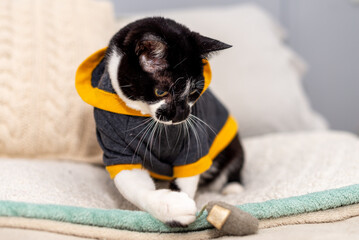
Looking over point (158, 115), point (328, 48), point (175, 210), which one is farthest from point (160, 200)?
point (328, 48)

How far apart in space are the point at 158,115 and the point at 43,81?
55 cm

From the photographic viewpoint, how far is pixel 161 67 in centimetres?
79

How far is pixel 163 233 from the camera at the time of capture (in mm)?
721

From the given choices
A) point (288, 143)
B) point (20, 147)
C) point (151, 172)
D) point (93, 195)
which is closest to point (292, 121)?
point (288, 143)

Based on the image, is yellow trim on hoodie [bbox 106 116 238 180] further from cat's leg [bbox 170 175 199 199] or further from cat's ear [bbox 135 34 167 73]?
cat's ear [bbox 135 34 167 73]

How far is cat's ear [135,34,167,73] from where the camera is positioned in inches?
29.7

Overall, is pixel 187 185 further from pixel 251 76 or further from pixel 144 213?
pixel 251 76

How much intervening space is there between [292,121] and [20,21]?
1.07 meters

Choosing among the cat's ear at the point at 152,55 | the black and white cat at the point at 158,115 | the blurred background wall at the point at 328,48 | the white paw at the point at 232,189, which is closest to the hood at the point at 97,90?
the black and white cat at the point at 158,115

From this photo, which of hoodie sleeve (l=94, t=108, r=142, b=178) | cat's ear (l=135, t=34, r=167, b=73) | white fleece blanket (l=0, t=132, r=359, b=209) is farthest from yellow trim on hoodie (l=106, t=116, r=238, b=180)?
cat's ear (l=135, t=34, r=167, b=73)

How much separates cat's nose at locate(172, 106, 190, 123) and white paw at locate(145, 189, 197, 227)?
6.3 inches

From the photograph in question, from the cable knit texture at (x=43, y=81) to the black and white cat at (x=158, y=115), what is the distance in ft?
0.98

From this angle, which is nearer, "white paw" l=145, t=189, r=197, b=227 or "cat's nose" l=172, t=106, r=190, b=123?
"white paw" l=145, t=189, r=197, b=227

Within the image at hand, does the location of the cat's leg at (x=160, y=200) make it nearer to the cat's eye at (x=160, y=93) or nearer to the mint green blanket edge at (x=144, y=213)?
the mint green blanket edge at (x=144, y=213)
